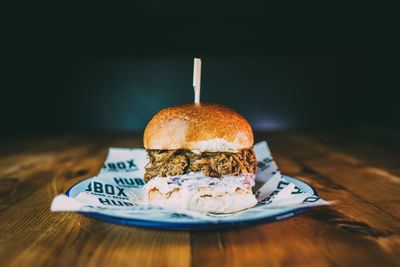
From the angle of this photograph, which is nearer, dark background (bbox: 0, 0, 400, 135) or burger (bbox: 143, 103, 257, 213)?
burger (bbox: 143, 103, 257, 213)

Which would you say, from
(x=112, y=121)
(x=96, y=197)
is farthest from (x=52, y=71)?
(x=96, y=197)

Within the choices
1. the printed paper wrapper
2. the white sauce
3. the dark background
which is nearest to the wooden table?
the printed paper wrapper

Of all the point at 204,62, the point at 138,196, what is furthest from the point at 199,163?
the point at 204,62

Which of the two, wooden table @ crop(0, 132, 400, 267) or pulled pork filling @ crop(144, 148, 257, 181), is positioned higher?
pulled pork filling @ crop(144, 148, 257, 181)

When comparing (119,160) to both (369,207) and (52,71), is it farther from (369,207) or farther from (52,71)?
(52,71)

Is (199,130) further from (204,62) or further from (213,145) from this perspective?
(204,62)

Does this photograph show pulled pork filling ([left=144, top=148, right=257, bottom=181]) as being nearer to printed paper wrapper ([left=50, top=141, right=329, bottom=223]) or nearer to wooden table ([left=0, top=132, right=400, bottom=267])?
printed paper wrapper ([left=50, top=141, right=329, bottom=223])
